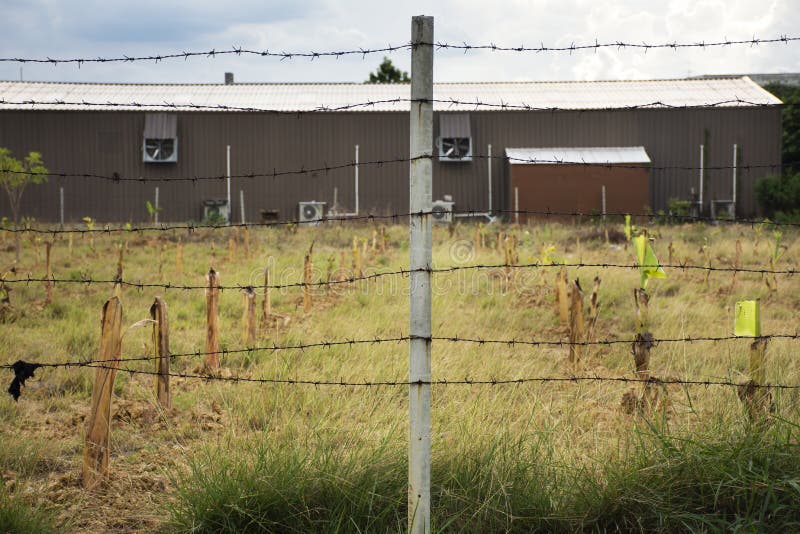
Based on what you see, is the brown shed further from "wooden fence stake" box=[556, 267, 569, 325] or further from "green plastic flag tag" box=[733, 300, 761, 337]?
"green plastic flag tag" box=[733, 300, 761, 337]

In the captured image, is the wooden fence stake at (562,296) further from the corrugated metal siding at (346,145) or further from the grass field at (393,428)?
the corrugated metal siding at (346,145)

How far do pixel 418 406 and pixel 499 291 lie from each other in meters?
7.45

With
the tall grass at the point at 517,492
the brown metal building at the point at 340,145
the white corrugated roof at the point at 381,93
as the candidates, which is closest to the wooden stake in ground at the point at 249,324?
the tall grass at the point at 517,492

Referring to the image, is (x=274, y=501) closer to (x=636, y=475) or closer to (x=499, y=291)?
(x=636, y=475)

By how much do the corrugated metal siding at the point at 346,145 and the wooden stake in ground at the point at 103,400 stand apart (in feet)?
71.0

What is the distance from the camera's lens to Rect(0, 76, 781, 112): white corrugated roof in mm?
26938

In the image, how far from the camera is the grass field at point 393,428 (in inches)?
135

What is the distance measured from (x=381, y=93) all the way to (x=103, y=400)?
25430 millimetres

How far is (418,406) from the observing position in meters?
3.27

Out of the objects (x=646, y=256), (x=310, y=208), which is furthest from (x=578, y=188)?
(x=646, y=256)

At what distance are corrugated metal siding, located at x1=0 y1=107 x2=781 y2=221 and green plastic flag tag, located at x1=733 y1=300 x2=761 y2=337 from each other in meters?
21.4

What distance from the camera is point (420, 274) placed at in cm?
327

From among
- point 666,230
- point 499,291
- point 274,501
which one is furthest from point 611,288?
point 666,230

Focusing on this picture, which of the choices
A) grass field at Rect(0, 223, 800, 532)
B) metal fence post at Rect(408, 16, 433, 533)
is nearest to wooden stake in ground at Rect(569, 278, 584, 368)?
grass field at Rect(0, 223, 800, 532)
